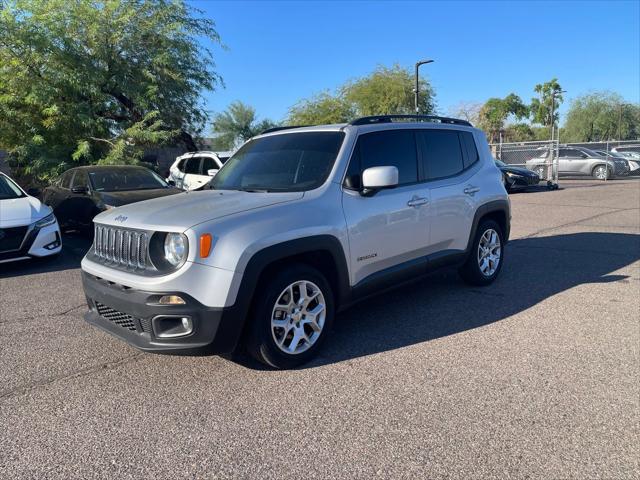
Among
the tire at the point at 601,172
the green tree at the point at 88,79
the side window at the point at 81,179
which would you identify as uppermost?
the green tree at the point at 88,79

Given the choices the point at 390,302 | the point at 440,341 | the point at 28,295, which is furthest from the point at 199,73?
the point at 440,341

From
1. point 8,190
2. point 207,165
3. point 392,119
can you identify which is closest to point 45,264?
point 8,190

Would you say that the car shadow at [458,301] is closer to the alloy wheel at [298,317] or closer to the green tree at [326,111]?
the alloy wheel at [298,317]

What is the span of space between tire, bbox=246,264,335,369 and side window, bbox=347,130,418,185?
1099 mm

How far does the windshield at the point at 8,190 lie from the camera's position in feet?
25.2

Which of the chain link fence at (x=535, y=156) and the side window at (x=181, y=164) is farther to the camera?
the chain link fence at (x=535, y=156)

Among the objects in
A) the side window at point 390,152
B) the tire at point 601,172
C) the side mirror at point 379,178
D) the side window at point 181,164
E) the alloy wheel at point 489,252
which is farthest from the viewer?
the tire at point 601,172

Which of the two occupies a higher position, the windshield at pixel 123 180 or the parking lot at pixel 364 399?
the windshield at pixel 123 180

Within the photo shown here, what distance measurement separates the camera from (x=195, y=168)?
13.2 metres

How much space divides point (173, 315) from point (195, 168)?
1053 cm

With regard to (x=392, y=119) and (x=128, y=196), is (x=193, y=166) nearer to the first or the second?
(x=128, y=196)

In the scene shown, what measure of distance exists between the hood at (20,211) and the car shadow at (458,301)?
463 cm

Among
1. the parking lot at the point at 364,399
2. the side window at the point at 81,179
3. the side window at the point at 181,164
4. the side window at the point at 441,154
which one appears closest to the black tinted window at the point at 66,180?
the side window at the point at 81,179

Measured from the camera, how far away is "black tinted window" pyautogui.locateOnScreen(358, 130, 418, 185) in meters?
4.38
